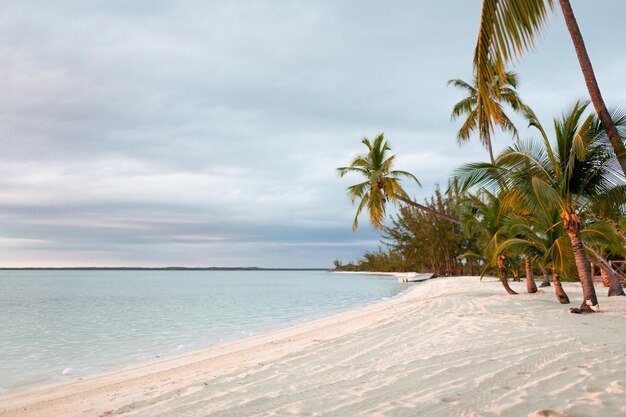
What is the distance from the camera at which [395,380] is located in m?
4.57

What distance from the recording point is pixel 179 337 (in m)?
12.4

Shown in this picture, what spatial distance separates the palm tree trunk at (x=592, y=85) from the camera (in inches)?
177

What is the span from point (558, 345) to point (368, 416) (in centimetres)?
367

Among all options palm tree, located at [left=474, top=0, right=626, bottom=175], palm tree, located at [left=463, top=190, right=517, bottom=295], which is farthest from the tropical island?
palm tree, located at [left=463, top=190, right=517, bottom=295]

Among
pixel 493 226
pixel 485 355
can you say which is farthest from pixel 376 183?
pixel 485 355

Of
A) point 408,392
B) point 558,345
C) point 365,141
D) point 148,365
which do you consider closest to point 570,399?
point 408,392

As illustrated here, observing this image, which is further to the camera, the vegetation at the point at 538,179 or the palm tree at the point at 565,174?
the palm tree at the point at 565,174

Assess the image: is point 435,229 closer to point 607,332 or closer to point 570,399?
point 607,332

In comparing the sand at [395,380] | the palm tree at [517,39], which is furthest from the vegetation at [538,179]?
the sand at [395,380]

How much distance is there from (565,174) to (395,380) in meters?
6.95

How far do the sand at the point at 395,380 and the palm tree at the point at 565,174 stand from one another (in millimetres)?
2442

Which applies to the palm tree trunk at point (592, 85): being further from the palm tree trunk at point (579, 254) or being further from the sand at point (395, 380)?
the palm tree trunk at point (579, 254)

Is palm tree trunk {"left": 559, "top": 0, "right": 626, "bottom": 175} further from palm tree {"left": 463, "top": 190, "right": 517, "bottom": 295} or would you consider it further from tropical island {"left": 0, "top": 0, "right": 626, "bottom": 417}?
palm tree {"left": 463, "top": 190, "right": 517, "bottom": 295}

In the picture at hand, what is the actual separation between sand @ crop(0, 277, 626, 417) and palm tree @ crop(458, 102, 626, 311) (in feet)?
8.01
